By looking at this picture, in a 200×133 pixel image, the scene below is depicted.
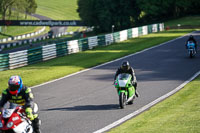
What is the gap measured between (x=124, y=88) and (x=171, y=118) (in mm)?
2641

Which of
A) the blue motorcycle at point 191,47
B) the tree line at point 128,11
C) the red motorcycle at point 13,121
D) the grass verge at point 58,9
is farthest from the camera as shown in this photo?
the grass verge at point 58,9

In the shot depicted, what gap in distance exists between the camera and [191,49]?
28500 mm

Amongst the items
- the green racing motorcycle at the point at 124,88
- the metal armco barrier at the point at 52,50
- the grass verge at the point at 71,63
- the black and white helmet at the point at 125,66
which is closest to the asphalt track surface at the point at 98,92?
the green racing motorcycle at the point at 124,88

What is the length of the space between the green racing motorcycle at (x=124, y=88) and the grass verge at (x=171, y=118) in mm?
962

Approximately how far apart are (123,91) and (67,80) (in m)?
7.75

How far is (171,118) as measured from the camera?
11867 mm

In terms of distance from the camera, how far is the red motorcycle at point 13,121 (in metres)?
7.93

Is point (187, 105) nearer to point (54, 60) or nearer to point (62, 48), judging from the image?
point (54, 60)

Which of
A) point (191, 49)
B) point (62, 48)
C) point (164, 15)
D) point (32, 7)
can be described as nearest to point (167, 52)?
point (191, 49)

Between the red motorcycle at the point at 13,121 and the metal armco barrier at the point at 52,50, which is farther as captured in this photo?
Answer: the metal armco barrier at the point at 52,50

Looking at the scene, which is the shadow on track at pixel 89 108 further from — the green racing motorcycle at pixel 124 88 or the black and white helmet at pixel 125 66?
the black and white helmet at pixel 125 66

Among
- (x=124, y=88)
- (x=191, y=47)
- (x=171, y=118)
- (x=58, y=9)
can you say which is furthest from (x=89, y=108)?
(x=58, y=9)

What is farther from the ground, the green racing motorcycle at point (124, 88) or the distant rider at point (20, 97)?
the distant rider at point (20, 97)

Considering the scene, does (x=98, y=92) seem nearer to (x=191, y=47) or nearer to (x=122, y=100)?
(x=122, y=100)
